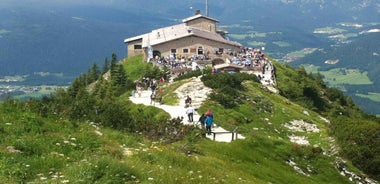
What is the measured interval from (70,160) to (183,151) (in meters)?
7.64

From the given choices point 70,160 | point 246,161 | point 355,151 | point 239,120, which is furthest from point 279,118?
point 70,160

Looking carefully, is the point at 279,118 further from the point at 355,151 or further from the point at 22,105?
the point at 22,105

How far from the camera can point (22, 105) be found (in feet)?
71.4

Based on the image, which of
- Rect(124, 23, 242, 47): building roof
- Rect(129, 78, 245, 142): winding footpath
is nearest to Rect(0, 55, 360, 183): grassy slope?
Rect(129, 78, 245, 142): winding footpath

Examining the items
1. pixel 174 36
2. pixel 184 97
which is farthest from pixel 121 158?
pixel 174 36

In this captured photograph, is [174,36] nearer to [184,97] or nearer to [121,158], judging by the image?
[184,97]

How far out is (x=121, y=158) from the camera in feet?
58.5

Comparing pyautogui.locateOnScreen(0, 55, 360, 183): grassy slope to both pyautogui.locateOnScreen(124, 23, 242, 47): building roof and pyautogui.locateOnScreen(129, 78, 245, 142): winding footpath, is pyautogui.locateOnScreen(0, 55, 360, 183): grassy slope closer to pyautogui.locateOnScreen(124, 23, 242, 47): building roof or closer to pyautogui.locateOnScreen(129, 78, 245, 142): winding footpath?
pyautogui.locateOnScreen(129, 78, 245, 142): winding footpath

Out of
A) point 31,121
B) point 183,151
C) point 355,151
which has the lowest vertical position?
point 355,151

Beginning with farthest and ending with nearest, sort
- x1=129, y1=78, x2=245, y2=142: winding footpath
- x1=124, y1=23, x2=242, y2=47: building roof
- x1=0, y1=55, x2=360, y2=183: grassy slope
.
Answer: x1=124, y1=23, x2=242, y2=47: building roof → x1=129, y1=78, x2=245, y2=142: winding footpath → x1=0, y1=55, x2=360, y2=183: grassy slope

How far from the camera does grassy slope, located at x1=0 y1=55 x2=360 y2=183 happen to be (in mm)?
15109

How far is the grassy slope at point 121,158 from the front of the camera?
1511cm

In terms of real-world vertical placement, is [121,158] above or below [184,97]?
above

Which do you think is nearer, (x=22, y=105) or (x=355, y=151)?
(x=22, y=105)
